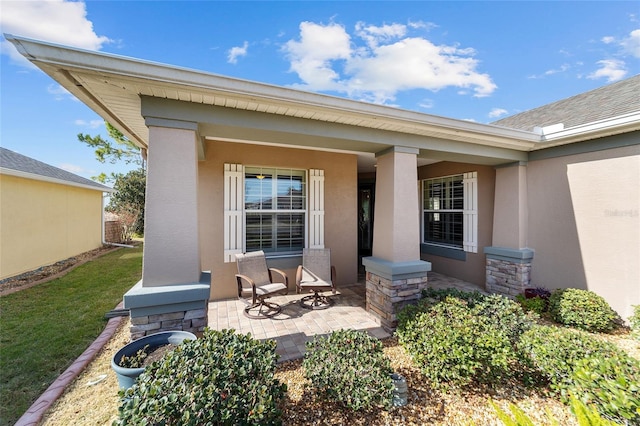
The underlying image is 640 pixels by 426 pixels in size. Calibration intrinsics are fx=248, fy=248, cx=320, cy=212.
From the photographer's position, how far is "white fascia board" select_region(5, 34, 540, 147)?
2.20 m

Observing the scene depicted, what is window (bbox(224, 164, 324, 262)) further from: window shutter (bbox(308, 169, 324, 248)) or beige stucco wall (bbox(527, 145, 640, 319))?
beige stucco wall (bbox(527, 145, 640, 319))

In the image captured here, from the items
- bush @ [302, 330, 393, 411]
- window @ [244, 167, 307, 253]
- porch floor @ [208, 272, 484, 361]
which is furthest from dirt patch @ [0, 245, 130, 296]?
bush @ [302, 330, 393, 411]

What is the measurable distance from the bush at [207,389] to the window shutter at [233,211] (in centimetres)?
308

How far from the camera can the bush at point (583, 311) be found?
4.00 m

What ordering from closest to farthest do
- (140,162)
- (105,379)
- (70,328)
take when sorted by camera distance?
(105,379), (70,328), (140,162)

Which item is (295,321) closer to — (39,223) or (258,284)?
(258,284)

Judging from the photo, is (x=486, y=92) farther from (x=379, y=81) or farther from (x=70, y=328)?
(x=70, y=328)

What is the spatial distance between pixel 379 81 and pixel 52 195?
1170 centimetres

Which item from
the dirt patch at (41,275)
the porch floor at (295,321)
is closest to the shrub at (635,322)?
the porch floor at (295,321)

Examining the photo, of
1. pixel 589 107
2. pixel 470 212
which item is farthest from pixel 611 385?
pixel 589 107

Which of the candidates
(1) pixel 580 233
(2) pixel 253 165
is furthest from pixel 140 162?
(1) pixel 580 233

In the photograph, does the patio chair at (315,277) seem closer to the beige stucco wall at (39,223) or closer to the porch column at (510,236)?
the porch column at (510,236)

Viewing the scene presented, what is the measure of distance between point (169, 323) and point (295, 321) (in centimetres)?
200

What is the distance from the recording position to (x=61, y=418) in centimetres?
227
